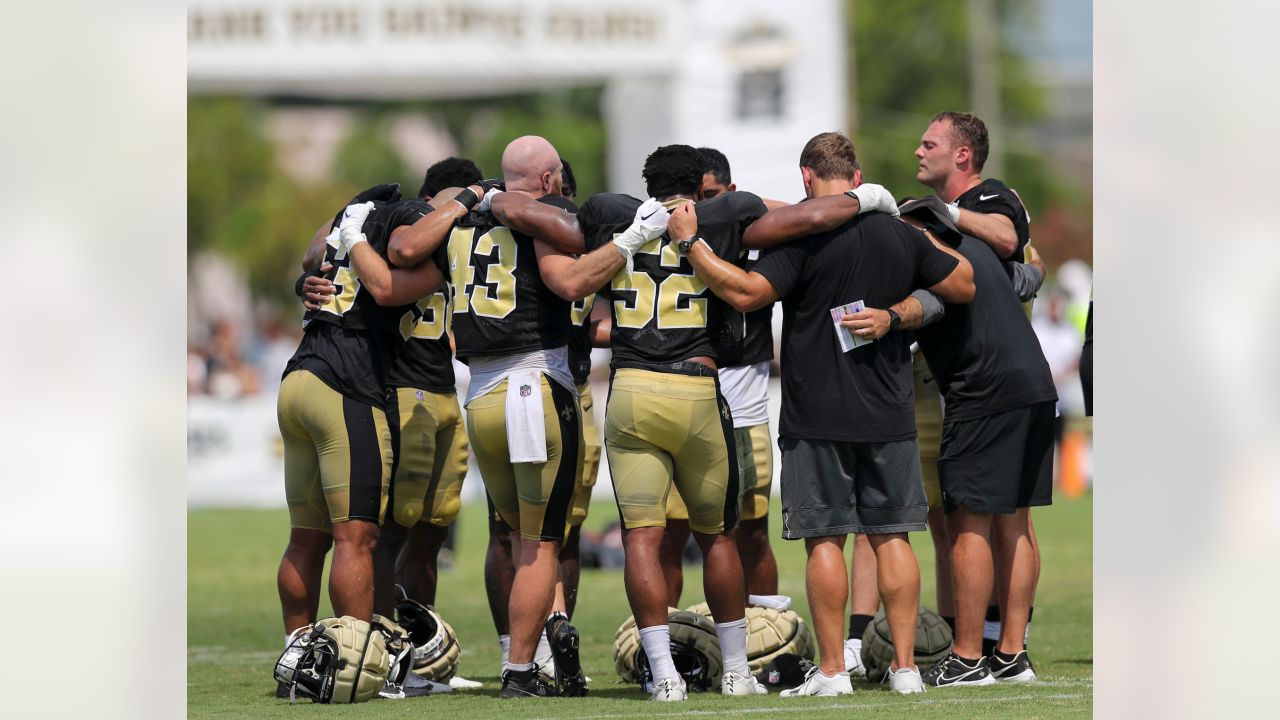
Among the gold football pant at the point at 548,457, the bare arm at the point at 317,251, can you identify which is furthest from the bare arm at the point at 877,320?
the bare arm at the point at 317,251

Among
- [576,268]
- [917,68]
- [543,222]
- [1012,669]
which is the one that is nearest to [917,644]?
[1012,669]

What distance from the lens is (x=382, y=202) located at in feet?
27.5

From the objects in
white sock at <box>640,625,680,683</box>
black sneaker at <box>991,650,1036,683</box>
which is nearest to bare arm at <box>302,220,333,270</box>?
white sock at <box>640,625,680,683</box>

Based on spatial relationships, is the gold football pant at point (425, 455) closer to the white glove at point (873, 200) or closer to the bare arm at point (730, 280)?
the bare arm at point (730, 280)

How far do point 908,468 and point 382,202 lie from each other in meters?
2.96

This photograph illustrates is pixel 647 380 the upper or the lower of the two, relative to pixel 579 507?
upper

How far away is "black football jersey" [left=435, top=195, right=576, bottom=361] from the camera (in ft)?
25.2

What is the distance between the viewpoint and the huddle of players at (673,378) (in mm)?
7258

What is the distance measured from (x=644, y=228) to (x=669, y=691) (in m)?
2.01

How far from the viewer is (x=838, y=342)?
7293 mm

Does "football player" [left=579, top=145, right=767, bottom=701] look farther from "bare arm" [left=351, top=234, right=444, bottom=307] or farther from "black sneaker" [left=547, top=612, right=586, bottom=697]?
"bare arm" [left=351, top=234, right=444, bottom=307]

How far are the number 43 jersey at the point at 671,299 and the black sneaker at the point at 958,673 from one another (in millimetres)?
1782
